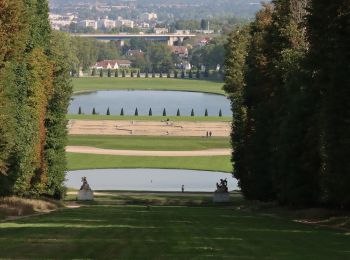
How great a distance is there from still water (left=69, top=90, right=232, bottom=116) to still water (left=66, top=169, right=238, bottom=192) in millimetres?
57193

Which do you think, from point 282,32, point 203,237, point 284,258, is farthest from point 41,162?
point 284,258

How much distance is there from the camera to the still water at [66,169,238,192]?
57344 millimetres

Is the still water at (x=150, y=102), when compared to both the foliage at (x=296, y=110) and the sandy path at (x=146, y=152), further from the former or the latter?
the foliage at (x=296, y=110)

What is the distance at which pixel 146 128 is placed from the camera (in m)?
97.8

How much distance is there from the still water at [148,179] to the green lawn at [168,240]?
2950 cm

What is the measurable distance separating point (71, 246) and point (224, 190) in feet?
95.8

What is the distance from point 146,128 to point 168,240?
77.3m

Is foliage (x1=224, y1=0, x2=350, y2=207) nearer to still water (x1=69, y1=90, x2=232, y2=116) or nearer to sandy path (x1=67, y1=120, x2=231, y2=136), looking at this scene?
sandy path (x1=67, y1=120, x2=231, y2=136)

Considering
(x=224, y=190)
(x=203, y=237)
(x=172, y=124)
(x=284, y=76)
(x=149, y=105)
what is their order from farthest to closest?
(x=149, y=105) < (x=172, y=124) < (x=224, y=190) < (x=284, y=76) < (x=203, y=237)

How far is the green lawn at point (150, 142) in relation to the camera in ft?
266

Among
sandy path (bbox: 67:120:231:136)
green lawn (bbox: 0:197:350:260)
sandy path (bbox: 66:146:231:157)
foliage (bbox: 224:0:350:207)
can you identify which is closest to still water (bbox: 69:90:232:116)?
sandy path (bbox: 67:120:231:136)

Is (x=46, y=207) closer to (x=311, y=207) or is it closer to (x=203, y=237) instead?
(x=311, y=207)

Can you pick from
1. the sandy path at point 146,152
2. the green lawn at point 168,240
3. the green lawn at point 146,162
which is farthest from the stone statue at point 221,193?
the sandy path at point 146,152

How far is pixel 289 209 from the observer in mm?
36656
